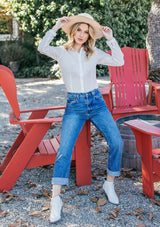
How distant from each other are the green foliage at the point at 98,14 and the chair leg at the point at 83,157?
776cm

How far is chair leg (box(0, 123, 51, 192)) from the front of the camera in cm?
280

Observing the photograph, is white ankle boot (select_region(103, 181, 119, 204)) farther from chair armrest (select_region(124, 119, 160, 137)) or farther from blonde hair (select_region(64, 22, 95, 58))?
blonde hair (select_region(64, 22, 95, 58))

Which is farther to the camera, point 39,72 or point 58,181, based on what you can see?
point 39,72

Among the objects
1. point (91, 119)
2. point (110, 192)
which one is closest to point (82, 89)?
point (91, 119)

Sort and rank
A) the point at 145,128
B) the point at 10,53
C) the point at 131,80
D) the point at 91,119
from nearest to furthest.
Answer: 1. the point at 145,128
2. the point at 91,119
3. the point at 131,80
4. the point at 10,53

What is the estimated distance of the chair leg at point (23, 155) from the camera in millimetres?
2805

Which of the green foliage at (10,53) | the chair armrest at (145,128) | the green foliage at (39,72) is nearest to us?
the chair armrest at (145,128)

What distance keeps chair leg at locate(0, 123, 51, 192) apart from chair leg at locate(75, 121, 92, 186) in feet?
1.11

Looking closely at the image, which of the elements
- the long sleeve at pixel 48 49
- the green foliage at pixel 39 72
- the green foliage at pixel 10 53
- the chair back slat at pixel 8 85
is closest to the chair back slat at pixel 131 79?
the long sleeve at pixel 48 49

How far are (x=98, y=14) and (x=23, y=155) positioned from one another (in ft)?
27.6

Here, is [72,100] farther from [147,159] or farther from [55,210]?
[55,210]

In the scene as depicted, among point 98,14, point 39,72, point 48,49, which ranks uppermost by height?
point 98,14

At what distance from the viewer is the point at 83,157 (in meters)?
2.91

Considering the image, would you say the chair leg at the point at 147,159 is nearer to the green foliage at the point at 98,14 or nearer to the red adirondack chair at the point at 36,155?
the red adirondack chair at the point at 36,155
